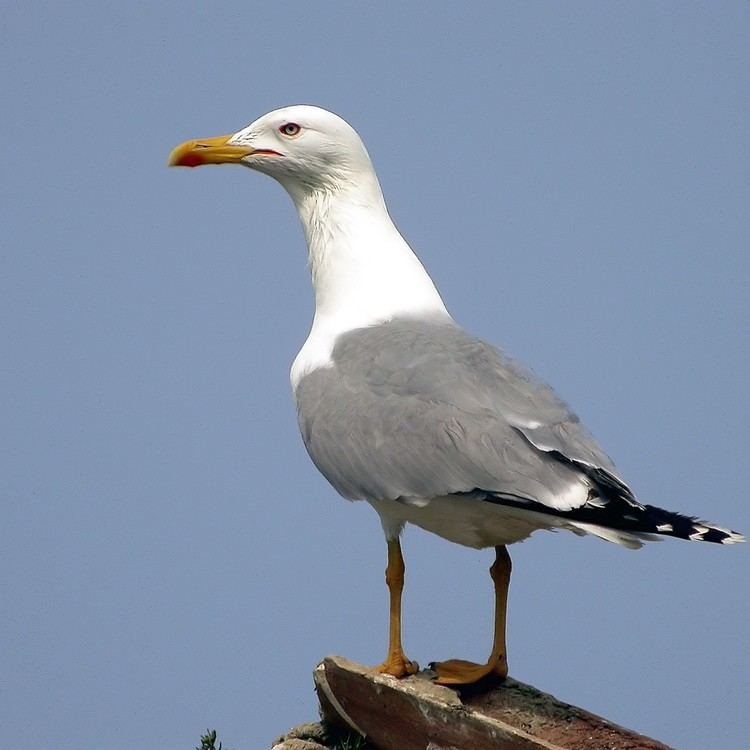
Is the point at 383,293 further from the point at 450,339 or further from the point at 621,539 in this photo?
the point at 621,539

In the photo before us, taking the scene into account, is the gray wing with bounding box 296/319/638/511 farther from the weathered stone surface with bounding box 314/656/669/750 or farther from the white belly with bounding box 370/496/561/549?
Result: the weathered stone surface with bounding box 314/656/669/750

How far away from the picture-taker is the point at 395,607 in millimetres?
6652

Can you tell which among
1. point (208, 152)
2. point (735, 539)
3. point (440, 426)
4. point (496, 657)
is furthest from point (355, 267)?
point (735, 539)

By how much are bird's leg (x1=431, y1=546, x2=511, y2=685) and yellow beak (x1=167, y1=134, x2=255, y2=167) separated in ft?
7.57

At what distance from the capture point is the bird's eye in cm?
715

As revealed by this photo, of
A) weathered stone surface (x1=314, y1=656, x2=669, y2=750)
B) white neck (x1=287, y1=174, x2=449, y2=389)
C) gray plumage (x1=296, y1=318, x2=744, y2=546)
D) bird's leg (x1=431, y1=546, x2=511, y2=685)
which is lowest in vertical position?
weathered stone surface (x1=314, y1=656, x2=669, y2=750)

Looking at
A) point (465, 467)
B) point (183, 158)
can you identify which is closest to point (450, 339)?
point (465, 467)

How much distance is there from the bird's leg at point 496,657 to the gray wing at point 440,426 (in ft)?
2.96

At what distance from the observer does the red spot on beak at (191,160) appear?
739 cm

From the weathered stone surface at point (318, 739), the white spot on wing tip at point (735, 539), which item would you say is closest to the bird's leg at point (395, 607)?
the weathered stone surface at point (318, 739)

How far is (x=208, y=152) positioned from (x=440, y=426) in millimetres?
2237

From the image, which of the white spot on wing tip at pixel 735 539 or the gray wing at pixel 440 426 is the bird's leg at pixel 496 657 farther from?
the white spot on wing tip at pixel 735 539

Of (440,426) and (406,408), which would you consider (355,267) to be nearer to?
(406,408)

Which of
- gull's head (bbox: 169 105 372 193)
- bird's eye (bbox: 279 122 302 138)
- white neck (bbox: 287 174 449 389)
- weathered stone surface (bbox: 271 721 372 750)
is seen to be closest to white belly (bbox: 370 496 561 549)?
white neck (bbox: 287 174 449 389)
